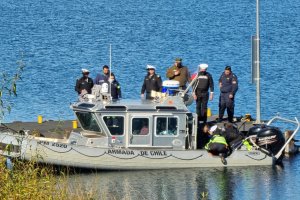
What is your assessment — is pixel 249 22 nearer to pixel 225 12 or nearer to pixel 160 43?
pixel 225 12

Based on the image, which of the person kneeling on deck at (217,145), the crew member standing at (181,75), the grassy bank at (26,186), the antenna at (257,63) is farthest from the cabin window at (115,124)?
the grassy bank at (26,186)

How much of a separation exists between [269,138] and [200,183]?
3087 millimetres

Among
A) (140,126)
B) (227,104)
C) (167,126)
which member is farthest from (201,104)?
(140,126)

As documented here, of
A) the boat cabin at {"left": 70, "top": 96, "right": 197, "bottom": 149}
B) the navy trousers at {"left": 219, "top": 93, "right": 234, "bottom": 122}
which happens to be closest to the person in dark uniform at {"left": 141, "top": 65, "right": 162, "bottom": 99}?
the boat cabin at {"left": 70, "top": 96, "right": 197, "bottom": 149}

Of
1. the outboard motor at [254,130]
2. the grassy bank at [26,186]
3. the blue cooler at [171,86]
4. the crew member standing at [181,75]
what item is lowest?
the grassy bank at [26,186]

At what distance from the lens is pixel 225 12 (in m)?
106

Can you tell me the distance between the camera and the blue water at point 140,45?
179 ft

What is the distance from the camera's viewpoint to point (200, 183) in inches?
1405

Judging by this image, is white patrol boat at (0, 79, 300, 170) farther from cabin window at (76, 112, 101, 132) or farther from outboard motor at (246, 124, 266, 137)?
outboard motor at (246, 124, 266, 137)

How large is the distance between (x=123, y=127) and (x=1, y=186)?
36.4 feet

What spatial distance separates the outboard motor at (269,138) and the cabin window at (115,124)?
4.08 metres

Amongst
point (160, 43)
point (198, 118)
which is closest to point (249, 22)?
point (160, 43)

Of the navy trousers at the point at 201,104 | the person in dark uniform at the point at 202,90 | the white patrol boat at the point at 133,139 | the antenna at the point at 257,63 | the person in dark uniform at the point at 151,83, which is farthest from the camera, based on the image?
the antenna at the point at 257,63

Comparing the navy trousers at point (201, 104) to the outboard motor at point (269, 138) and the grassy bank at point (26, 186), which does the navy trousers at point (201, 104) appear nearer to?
the outboard motor at point (269, 138)
